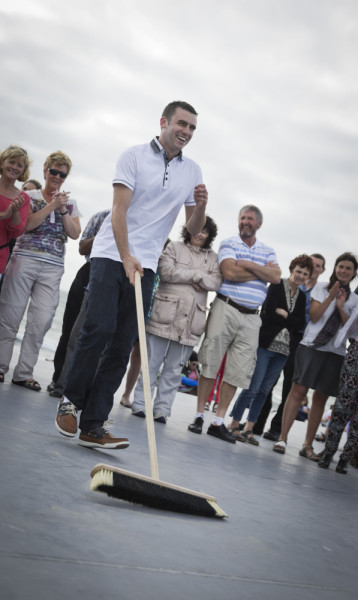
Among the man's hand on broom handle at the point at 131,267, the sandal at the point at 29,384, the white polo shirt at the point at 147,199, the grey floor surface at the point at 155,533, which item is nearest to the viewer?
the grey floor surface at the point at 155,533

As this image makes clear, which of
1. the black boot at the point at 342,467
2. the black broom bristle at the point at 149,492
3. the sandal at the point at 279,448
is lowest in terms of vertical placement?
the sandal at the point at 279,448

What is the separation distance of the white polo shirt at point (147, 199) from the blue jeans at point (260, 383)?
2.62m

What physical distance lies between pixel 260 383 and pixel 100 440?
9.40ft

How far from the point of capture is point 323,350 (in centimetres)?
528

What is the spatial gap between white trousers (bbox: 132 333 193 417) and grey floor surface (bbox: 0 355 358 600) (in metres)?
1.50

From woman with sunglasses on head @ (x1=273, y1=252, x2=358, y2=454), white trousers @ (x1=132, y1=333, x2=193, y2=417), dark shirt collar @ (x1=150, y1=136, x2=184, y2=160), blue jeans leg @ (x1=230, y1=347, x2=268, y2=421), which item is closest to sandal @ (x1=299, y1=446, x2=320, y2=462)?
woman with sunglasses on head @ (x1=273, y1=252, x2=358, y2=454)

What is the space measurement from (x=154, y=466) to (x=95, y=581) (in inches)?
40.2

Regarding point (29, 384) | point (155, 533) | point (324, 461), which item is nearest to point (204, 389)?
point (324, 461)

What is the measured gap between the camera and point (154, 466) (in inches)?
92.4

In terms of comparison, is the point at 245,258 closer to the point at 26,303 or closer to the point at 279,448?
the point at 279,448

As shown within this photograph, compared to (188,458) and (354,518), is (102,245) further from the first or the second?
(354,518)

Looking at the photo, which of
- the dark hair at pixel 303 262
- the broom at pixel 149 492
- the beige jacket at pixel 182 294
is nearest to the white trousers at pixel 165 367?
the beige jacket at pixel 182 294

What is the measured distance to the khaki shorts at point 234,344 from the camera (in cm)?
508

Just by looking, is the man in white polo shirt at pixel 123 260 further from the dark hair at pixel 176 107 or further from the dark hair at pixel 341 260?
the dark hair at pixel 341 260
